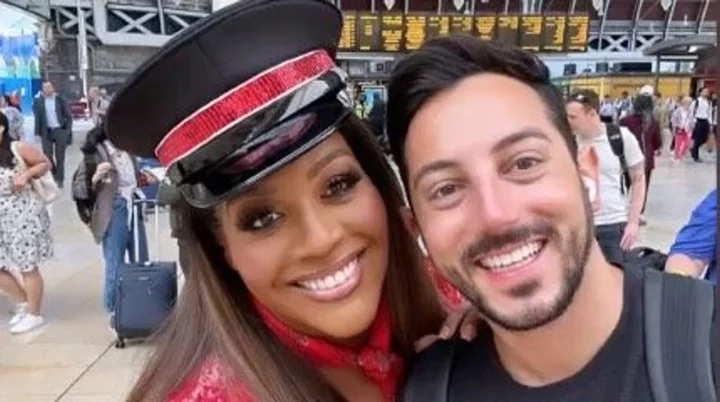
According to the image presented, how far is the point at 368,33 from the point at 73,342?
16.1m

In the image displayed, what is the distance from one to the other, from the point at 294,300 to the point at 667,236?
7.92m

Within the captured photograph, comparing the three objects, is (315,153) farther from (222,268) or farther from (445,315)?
(445,315)

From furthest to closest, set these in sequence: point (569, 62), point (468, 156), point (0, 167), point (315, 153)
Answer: point (569, 62) → point (0, 167) → point (315, 153) → point (468, 156)

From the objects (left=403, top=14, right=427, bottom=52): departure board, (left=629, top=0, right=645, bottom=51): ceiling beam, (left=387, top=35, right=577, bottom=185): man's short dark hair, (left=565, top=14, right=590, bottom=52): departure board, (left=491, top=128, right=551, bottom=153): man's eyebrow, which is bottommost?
(left=629, top=0, right=645, bottom=51): ceiling beam

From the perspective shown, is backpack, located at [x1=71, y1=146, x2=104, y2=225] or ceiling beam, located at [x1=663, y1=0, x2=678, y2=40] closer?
backpack, located at [x1=71, y1=146, x2=104, y2=225]

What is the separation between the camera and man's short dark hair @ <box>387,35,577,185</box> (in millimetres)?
1330

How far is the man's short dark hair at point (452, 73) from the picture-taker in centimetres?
133

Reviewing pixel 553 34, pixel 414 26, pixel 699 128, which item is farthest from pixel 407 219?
pixel 553 34

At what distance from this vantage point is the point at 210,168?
1.34 m

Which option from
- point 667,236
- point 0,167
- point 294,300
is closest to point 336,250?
point 294,300

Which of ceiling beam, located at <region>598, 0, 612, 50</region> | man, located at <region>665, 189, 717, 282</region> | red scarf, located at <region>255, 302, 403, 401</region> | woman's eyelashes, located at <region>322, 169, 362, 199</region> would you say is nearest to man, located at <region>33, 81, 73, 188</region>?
man, located at <region>665, 189, 717, 282</region>

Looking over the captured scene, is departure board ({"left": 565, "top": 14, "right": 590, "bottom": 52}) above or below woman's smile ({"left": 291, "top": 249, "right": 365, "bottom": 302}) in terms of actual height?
below

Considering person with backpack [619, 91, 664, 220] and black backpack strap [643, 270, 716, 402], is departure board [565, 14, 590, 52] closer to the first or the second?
person with backpack [619, 91, 664, 220]

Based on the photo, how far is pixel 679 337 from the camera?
1121 millimetres
